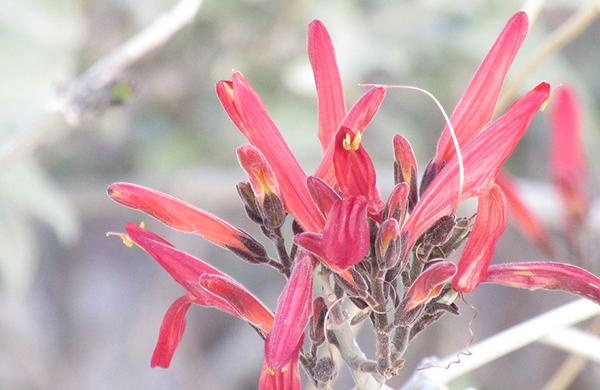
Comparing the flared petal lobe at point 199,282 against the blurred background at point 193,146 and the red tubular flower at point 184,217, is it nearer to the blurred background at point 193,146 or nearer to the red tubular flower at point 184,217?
the red tubular flower at point 184,217

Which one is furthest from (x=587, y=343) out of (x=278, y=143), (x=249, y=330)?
(x=249, y=330)

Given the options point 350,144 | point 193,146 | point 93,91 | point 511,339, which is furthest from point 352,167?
point 193,146

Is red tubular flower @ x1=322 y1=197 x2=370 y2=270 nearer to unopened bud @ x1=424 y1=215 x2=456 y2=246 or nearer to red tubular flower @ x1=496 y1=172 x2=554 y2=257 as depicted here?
unopened bud @ x1=424 y1=215 x2=456 y2=246

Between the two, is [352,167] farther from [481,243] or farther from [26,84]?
[26,84]

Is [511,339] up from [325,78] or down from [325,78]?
down

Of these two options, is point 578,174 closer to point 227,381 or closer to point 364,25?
point 364,25

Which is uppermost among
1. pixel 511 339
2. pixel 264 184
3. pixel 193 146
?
pixel 193 146

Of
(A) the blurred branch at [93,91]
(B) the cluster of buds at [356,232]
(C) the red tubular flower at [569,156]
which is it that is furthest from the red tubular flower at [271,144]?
(C) the red tubular flower at [569,156]
